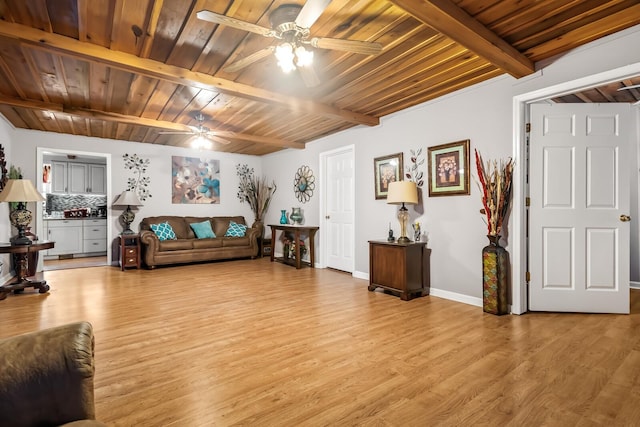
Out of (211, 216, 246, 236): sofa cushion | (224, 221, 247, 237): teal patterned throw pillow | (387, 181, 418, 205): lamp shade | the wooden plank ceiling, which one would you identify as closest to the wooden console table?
(224, 221, 247, 237): teal patterned throw pillow

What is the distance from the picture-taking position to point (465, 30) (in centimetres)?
227

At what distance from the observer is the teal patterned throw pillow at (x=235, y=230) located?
6.95 m

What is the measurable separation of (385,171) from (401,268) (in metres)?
1.48

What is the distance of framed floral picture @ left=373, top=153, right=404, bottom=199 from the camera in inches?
173

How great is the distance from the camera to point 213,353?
7.70 ft

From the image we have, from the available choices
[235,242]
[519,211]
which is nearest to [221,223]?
[235,242]

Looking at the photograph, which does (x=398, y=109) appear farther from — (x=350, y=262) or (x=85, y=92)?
(x=85, y=92)

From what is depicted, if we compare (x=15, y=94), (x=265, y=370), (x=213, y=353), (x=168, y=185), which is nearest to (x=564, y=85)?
(x=265, y=370)

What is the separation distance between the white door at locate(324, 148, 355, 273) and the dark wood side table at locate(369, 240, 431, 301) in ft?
4.00

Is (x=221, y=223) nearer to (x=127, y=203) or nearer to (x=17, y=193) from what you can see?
(x=127, y=203)

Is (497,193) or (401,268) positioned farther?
(401,268)

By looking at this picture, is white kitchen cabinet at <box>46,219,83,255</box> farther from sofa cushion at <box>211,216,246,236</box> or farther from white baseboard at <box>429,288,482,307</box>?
white baseboard at <box>429,288,482,307</box>

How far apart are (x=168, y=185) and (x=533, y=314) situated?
6593mm


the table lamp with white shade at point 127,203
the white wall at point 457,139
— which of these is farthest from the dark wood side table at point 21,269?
the white wall at point 457,139
